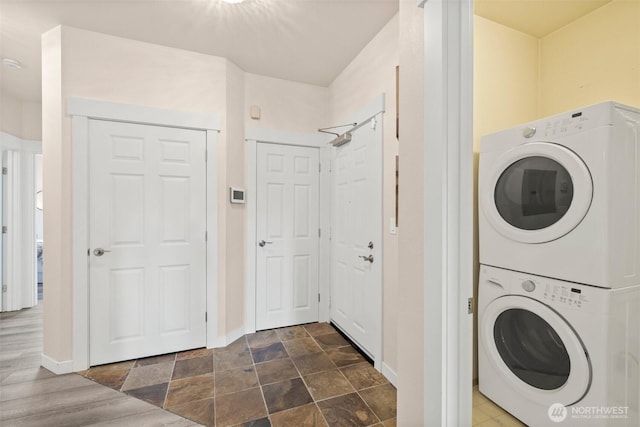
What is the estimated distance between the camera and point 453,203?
3.42 ft

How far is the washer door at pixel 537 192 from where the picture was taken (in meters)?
1.35

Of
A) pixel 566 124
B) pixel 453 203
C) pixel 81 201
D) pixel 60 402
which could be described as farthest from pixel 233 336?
pixel 566 124

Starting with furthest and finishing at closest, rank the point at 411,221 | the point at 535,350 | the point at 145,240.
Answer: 1. the point at 145,240
2. the point at 535,350
3. the point at 411,221

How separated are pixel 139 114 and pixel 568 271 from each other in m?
3.03

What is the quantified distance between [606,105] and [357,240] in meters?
1.74

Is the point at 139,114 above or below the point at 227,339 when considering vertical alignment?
above

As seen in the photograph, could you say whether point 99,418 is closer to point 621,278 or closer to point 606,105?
point 621,278

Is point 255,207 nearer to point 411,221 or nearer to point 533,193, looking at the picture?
point 411,221

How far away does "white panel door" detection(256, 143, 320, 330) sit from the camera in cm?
290

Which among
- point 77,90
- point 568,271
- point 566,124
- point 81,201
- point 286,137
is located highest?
point 77,90

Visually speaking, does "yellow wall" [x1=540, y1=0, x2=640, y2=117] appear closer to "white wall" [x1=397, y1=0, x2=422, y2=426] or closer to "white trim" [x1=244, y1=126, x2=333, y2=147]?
"white wall" [x1=397, y1=0, x2=422, y2=426]

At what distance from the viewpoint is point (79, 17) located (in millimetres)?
2035

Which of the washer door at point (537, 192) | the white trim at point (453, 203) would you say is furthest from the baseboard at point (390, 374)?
the washer door at point (537, 192)

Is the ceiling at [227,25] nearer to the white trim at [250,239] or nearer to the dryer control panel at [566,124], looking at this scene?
the white trim at [250,239]
